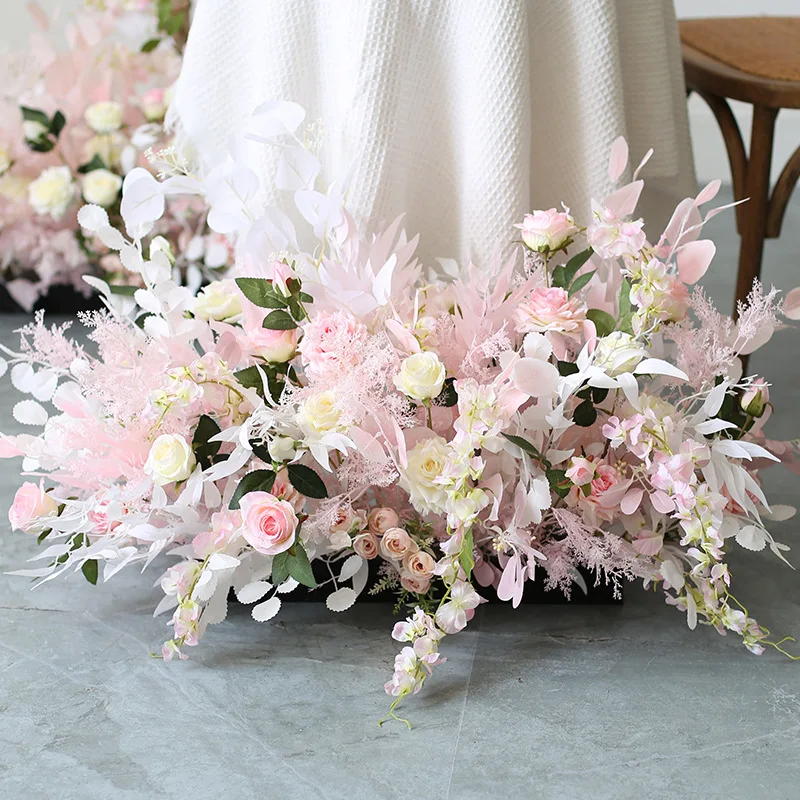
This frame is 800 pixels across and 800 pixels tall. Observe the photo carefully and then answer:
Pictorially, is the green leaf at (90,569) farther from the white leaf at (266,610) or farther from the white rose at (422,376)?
the white rose at (422,376)

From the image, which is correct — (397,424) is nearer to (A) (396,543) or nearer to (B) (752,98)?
(A) (396,543)

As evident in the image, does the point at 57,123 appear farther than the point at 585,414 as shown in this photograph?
Yes

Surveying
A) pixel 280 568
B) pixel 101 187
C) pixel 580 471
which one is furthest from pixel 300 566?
pixel 101 187

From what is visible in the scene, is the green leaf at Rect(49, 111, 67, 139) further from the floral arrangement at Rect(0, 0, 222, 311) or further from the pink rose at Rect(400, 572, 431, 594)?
the pink rose at Rect(400, 572, 431, 594)

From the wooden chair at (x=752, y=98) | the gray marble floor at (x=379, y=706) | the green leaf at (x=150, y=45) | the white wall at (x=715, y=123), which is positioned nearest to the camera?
the gray marble floor at (x=379, y=706)

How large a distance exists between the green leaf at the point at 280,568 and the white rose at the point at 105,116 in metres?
1.10

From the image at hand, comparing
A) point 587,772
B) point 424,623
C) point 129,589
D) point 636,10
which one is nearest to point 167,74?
point 636,10

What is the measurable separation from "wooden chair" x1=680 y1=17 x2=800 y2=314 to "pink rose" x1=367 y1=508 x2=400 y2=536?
701mm

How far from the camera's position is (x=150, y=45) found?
186 centimetres

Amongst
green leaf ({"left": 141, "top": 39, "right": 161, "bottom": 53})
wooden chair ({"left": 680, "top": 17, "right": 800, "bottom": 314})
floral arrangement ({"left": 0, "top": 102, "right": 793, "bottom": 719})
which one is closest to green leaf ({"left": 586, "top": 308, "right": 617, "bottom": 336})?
floral arrangement ({"left": 0, "top": 102, "right": 793, "bottom": 719})

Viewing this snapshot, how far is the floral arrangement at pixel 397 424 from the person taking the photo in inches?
31.6

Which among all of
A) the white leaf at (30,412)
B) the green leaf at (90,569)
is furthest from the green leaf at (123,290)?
the green leaf at (90,569)

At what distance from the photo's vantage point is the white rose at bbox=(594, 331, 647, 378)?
771mm

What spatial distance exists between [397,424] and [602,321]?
200 millimetres
